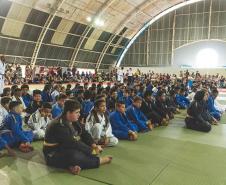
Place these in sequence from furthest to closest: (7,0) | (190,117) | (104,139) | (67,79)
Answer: (67,79), (7,0), (190,117), (104,139)

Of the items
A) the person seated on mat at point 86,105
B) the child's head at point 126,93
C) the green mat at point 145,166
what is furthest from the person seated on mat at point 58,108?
the child's head at point 126,93

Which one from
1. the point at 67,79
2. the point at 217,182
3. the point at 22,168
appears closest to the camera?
the point at 217,182

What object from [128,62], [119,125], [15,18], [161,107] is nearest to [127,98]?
[161,107]

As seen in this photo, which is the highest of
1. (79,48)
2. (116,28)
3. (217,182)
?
(116,28)

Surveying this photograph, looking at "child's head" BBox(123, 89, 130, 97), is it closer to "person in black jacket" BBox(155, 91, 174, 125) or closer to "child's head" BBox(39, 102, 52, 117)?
"person in black jacket" BBox(155, 91, 174, 125)

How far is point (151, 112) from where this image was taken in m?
7.19

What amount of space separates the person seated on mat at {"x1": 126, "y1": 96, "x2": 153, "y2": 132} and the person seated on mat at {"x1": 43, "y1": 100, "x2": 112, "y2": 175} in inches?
99.0

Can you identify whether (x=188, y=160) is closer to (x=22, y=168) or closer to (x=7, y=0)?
(x=22, y=168)

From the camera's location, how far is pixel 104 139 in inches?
202

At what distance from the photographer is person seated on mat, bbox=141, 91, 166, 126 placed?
716 cm

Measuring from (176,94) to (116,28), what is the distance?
637 inches

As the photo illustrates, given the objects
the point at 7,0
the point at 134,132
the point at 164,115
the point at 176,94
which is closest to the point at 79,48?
the point at 7,0

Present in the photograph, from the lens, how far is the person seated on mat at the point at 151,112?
23.5 ft

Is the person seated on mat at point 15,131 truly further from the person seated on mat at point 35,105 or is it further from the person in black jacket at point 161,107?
the person in black jacket at point 161,107
